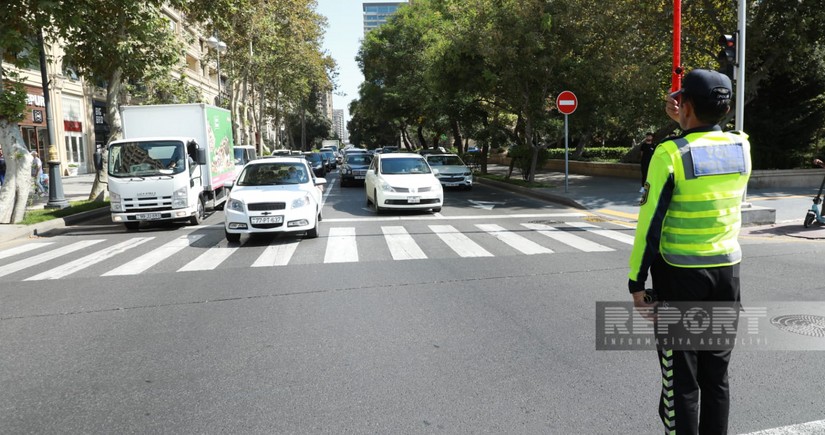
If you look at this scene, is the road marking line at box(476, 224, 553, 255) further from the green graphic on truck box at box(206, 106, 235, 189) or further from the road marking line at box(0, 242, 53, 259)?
the road marking line at box(0, 242, 53, 259)

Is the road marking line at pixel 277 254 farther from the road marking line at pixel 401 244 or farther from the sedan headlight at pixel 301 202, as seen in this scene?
the road marking line at pixel 401 244

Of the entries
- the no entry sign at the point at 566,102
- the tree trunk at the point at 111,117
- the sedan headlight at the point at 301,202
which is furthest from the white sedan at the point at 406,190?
the tree trunk at the point at 111,117

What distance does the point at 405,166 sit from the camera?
17062 millimetres

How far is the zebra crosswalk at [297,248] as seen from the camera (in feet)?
30.2

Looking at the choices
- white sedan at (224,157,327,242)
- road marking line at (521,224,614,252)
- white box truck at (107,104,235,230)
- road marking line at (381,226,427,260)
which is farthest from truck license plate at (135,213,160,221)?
road marking line at (521,224,614,252)

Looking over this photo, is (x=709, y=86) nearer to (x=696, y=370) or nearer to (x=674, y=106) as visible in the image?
(x=674, y=106)

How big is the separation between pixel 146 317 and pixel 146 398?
2.26m

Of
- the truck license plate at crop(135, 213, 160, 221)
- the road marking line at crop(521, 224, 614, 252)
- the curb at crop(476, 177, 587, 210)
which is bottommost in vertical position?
the road marking line at crop(521, 224, 614, 252)

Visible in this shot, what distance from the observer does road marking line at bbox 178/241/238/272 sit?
29.2ft

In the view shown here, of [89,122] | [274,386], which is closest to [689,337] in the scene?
[274,386]

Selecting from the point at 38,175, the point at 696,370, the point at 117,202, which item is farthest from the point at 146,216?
the point at 696,370

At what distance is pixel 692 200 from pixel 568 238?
8698mm

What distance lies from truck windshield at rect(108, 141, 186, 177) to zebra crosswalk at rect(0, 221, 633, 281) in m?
1.51

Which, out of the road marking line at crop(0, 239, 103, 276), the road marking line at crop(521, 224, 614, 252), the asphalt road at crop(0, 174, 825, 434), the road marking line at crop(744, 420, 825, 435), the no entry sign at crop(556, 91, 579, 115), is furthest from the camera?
the no entry sign at crop(556, 91, 579, 115)
